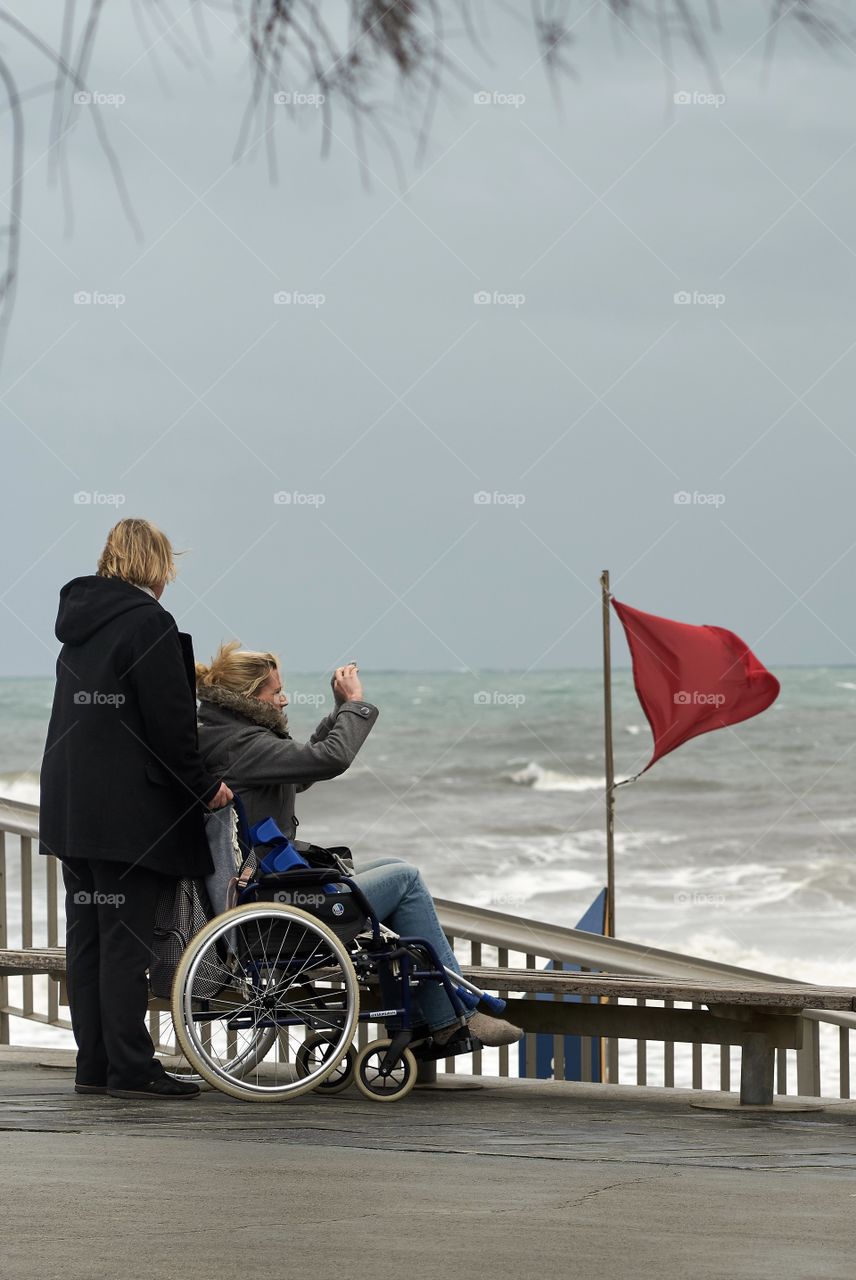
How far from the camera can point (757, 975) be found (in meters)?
4.81

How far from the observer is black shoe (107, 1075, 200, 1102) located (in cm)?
415

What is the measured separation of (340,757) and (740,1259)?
1923mm

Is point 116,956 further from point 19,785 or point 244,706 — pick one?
point 19,785

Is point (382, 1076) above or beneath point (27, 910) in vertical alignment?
beneath

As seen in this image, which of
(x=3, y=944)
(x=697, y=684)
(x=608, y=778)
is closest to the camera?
(x=3, y=944)

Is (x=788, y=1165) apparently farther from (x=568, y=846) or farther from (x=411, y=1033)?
(x=568, y=846)

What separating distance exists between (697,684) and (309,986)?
10.7ft

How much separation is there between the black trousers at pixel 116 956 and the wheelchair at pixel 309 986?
0.15m

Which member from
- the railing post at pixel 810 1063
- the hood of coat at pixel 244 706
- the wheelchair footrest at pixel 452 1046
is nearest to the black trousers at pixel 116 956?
the hood of coat at pixel 244 706

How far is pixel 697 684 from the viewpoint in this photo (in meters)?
7.15

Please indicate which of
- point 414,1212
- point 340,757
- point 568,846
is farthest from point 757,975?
point 568,846

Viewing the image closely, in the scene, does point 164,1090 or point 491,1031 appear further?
point 491,1031

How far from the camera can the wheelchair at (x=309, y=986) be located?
4020mm

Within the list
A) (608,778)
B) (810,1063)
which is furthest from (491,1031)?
(608,778)
